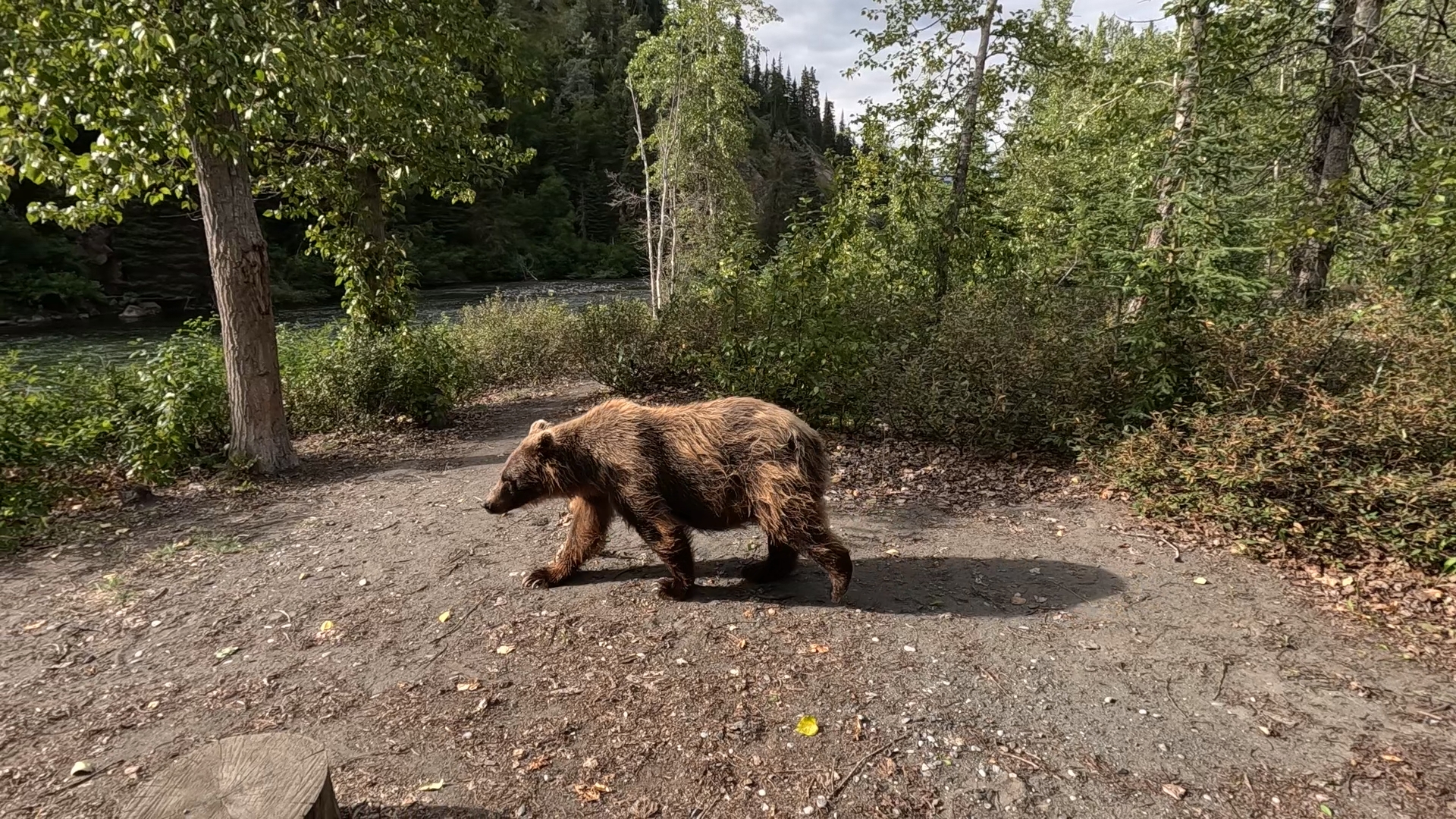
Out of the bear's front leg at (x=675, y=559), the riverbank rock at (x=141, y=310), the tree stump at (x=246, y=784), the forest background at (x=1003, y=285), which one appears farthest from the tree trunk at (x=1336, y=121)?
the riverbank rock at (x=141, y=310)

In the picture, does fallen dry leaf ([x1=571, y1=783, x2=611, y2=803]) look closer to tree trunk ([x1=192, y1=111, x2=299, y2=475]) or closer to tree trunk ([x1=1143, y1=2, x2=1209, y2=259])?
tree trunk ([x1=192, y1=111, x2=299, y2=475])

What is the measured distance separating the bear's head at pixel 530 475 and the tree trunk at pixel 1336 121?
7.30 meters

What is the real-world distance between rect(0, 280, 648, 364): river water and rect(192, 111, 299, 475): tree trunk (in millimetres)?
4276

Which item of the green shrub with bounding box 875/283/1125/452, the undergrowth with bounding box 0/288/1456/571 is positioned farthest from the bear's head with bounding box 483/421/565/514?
the green shrub with bounding box 875/283/1125/452

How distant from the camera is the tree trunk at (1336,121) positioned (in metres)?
6.72

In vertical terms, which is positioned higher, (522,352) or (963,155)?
(963,155)

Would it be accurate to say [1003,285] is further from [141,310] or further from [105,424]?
[141,310]

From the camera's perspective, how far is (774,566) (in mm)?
4754

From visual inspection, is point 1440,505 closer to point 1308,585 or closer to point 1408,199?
point 1308,585

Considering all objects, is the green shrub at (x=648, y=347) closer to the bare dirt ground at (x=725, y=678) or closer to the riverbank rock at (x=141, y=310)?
the bare dirt ground at (x=725, y=678)

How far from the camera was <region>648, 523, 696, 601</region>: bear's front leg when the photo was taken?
432 cm

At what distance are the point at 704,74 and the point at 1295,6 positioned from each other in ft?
50.9

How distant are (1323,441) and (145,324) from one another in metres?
36.5

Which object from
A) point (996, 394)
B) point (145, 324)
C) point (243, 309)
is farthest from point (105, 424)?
point (145, 324)
